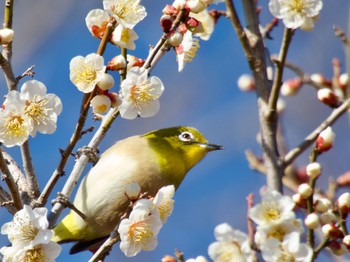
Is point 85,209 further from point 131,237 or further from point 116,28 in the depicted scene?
point 116,28

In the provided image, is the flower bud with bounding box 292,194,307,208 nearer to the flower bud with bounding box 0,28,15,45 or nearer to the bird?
the bird

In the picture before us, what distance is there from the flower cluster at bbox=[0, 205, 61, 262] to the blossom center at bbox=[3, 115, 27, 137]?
0.96 feet

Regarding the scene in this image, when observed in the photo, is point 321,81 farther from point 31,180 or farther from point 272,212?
point 31,180

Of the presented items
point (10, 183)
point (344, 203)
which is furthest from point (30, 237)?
point (344, 203)

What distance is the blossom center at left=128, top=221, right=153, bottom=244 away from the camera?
8.14ft

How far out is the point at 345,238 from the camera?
2379 millimetres

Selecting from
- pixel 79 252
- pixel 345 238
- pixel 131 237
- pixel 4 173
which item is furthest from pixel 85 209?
pixel 345 238

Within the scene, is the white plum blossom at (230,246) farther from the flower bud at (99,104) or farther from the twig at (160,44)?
the twig at (160,44)

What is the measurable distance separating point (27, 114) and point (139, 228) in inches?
23.6

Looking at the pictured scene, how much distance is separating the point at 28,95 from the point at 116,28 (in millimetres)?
422

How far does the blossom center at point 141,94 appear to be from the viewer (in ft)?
8.51

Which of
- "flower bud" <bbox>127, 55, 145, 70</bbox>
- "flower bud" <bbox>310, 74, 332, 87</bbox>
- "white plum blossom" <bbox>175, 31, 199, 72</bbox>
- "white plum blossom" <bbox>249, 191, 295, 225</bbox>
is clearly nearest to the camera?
"white plum blossom" <bbox>249, 191, 295, 225</bbox>

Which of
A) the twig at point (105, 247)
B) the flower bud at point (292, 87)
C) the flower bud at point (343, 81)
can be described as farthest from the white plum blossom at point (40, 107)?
the flower bud at point (292, 87)

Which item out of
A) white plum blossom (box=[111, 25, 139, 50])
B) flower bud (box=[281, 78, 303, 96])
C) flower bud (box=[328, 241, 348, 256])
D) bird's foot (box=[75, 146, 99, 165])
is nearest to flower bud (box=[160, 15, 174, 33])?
white plum blossom (box=[111, 25, 139, 50])
